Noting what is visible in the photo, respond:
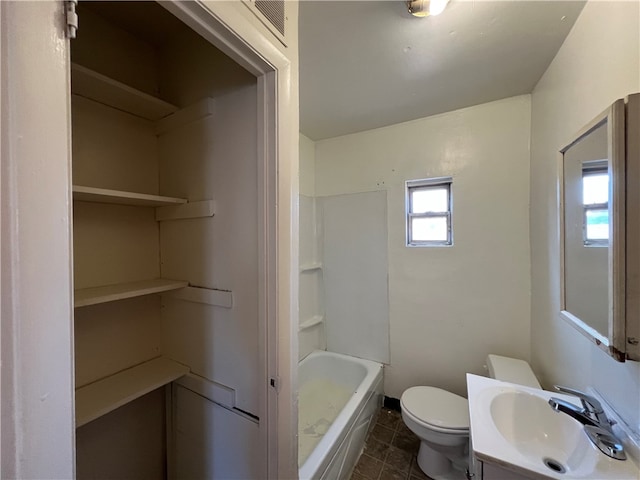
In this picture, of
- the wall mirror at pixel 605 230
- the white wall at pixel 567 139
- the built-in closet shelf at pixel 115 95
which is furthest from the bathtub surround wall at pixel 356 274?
the built-in closet shelf at pixel 115 95

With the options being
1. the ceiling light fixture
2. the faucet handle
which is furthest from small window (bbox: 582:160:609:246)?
the ceiling light fixture

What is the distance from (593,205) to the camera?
99cm

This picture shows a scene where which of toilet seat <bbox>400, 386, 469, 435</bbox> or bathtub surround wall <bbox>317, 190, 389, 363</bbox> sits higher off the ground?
bathtub surround wall <bbox>317, 190, 389, 363</bbox>

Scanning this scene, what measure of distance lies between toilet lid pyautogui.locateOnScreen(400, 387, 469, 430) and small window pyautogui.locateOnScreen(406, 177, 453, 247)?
112 cm

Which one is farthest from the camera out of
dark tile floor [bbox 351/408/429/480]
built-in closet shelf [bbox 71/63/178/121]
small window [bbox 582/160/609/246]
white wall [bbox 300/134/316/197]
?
white wall [bbox 300/134/316/197]

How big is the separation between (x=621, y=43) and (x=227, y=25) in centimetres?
133

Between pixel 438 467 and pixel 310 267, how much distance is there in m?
1.65

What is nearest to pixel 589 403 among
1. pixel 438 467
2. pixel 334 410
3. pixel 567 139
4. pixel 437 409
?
pixel 437 409

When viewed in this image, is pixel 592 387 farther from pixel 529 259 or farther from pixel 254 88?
pixel 254 88

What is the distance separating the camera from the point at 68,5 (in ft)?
1.51

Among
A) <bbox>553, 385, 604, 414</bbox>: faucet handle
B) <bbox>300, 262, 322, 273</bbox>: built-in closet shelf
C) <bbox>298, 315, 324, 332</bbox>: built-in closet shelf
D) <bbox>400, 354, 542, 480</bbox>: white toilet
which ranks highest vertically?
<bbox>300, 262, 322, 273</bbox>: built-in closet shelf

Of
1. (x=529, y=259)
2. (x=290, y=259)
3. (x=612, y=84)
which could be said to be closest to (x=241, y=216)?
(x=290, y=259)

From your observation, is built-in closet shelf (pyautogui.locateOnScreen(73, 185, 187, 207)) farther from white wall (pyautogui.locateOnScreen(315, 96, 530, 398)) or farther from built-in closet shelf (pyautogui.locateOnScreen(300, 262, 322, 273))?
white wall (pyautogui.locateOnScreen(315, 96, 530, 398))

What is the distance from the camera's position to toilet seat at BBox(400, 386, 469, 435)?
156 centimetres
